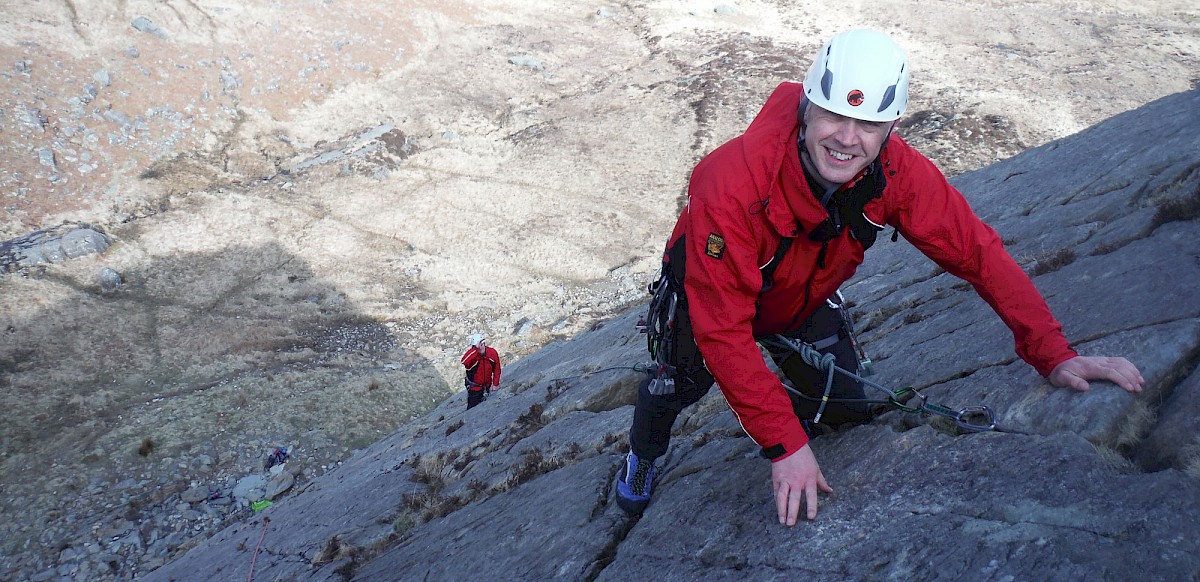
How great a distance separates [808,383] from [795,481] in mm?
1289

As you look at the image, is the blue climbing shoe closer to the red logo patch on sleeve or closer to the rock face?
the rock face

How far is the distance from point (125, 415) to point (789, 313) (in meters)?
18.8

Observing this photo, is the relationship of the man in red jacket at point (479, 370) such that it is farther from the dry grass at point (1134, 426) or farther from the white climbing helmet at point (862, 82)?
the dry grass at point (1134, 426)

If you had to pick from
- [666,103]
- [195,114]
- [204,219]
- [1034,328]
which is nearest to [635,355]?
[1034,328]

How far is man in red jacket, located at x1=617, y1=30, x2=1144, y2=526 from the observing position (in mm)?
4117

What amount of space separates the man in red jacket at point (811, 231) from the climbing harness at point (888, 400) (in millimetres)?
445

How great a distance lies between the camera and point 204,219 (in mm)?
28516

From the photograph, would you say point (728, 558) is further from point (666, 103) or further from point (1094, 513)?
point (666, 103)

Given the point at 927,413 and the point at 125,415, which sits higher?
the point at 125,415

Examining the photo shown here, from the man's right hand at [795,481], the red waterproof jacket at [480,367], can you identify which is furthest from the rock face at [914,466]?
the red waterproof jacket at [480,367]

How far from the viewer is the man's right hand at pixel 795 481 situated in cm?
429

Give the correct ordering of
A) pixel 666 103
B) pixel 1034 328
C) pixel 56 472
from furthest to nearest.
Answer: pixel 666 103
pixel 56 472
pixel 1034 328

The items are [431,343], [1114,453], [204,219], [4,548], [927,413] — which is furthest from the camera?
[204,219]

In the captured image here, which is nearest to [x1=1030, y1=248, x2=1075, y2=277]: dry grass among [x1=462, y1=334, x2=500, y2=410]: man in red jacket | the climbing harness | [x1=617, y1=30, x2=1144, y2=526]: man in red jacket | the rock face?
the rock face
